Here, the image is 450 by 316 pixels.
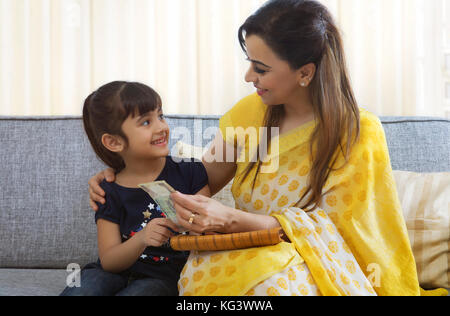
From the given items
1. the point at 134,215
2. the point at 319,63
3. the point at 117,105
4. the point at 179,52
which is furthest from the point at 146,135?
the point at 179,52

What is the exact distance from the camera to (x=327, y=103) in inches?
49.9

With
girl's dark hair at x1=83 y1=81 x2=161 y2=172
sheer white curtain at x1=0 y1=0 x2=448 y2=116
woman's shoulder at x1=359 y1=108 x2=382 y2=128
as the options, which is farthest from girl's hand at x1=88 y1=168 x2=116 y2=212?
sheer white curtain at x1=0 y1=0 x2=448 y2=116

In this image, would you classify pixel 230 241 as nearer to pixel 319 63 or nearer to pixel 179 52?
pixel 319 63

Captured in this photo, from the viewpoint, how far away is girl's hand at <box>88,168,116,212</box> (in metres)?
1.29

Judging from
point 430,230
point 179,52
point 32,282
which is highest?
point 179,52

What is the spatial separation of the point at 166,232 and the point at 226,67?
1508 mm

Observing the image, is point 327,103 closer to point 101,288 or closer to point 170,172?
point 170,172

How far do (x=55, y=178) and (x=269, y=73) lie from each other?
84 centimetres

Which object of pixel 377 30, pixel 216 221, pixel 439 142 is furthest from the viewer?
pixel 377 30

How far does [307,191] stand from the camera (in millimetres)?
1226

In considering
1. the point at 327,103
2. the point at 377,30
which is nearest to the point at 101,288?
the point at 327,103

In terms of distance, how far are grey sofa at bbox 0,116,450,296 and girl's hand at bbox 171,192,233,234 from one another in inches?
24.0

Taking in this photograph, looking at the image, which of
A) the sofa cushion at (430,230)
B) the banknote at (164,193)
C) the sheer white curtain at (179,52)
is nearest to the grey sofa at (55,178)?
the sofa cushion at (430,230)

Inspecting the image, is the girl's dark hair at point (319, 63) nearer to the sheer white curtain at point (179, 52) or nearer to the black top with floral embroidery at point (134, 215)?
the black top with floral embroidery at point (134, 215)
